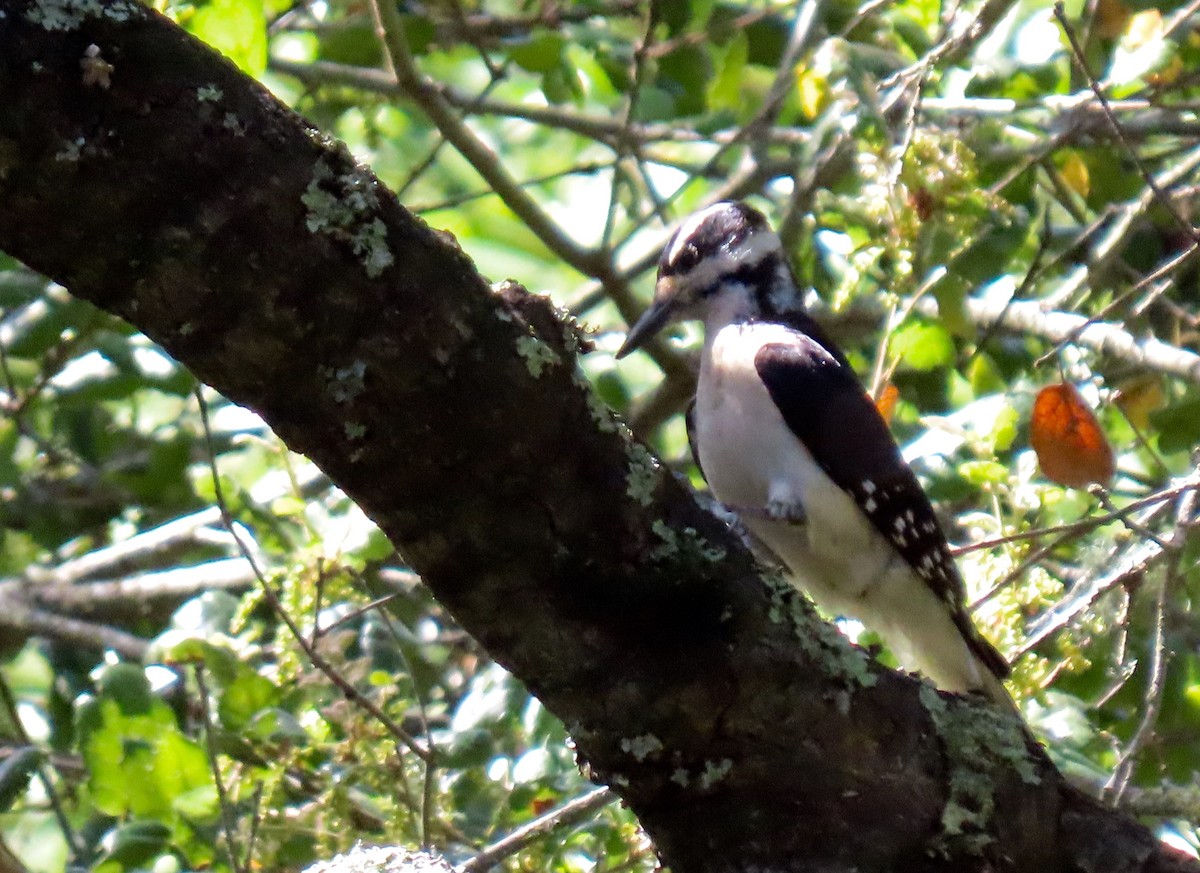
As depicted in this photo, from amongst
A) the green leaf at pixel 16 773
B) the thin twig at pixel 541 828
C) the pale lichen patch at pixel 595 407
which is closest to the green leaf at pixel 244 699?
the green leaf at pixel 16 773

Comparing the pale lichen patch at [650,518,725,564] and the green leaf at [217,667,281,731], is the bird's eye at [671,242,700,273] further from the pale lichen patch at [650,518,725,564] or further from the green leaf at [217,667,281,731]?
the pale lichen patch at [650,518,725,564]

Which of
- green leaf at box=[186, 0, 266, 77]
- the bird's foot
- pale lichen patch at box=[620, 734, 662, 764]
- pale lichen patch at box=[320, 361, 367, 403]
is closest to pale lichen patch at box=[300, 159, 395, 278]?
pale lichen patch at box=[320, 361, 367, 403]

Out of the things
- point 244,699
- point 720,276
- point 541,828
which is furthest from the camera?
point 720,276

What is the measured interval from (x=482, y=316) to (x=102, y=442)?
358 centimetres

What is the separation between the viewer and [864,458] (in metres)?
3.70

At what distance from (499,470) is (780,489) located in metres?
1.93

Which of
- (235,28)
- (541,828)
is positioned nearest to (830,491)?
(541,828)

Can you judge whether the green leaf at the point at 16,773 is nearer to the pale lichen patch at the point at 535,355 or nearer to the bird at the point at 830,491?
the bird at the point at 830,491

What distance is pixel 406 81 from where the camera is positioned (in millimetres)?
3920

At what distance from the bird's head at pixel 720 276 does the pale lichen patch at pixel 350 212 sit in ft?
7.79

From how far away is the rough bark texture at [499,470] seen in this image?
166 cm

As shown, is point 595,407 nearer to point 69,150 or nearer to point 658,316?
point 69,150

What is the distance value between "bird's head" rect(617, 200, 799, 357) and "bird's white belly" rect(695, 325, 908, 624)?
1.14 feet

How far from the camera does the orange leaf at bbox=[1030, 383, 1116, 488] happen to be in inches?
134
